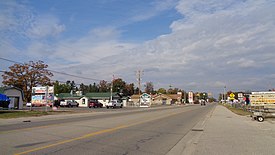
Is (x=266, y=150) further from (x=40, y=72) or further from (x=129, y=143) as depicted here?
(x=40, y=72)

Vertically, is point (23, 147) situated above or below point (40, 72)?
below

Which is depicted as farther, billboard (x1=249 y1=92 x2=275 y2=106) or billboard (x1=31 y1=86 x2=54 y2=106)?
billboard (x1=31 y1=86 x2=54 y2=106)

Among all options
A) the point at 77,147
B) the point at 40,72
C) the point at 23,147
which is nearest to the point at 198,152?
the point at 77,147

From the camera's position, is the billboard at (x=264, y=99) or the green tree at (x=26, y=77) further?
the green tree at (x=26, y=77)

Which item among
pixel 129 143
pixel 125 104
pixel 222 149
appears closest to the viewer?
pixel 222 149

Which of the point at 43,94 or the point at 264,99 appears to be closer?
the point at 264,99

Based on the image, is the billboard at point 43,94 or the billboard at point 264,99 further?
the billboard at point 43,94

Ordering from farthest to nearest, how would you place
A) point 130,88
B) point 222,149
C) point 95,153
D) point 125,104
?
point 130,88 → point 125,104 → point 222,149 → point 95,153

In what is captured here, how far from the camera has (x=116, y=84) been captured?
14712cm

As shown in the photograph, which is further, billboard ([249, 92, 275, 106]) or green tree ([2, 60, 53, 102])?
green tree ([2, 60, 53, 102])

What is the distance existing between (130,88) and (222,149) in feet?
489

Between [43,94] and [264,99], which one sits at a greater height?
[43,94]

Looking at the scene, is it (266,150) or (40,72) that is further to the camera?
(40,72)

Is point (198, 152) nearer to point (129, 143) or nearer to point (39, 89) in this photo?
point (129, 143)
